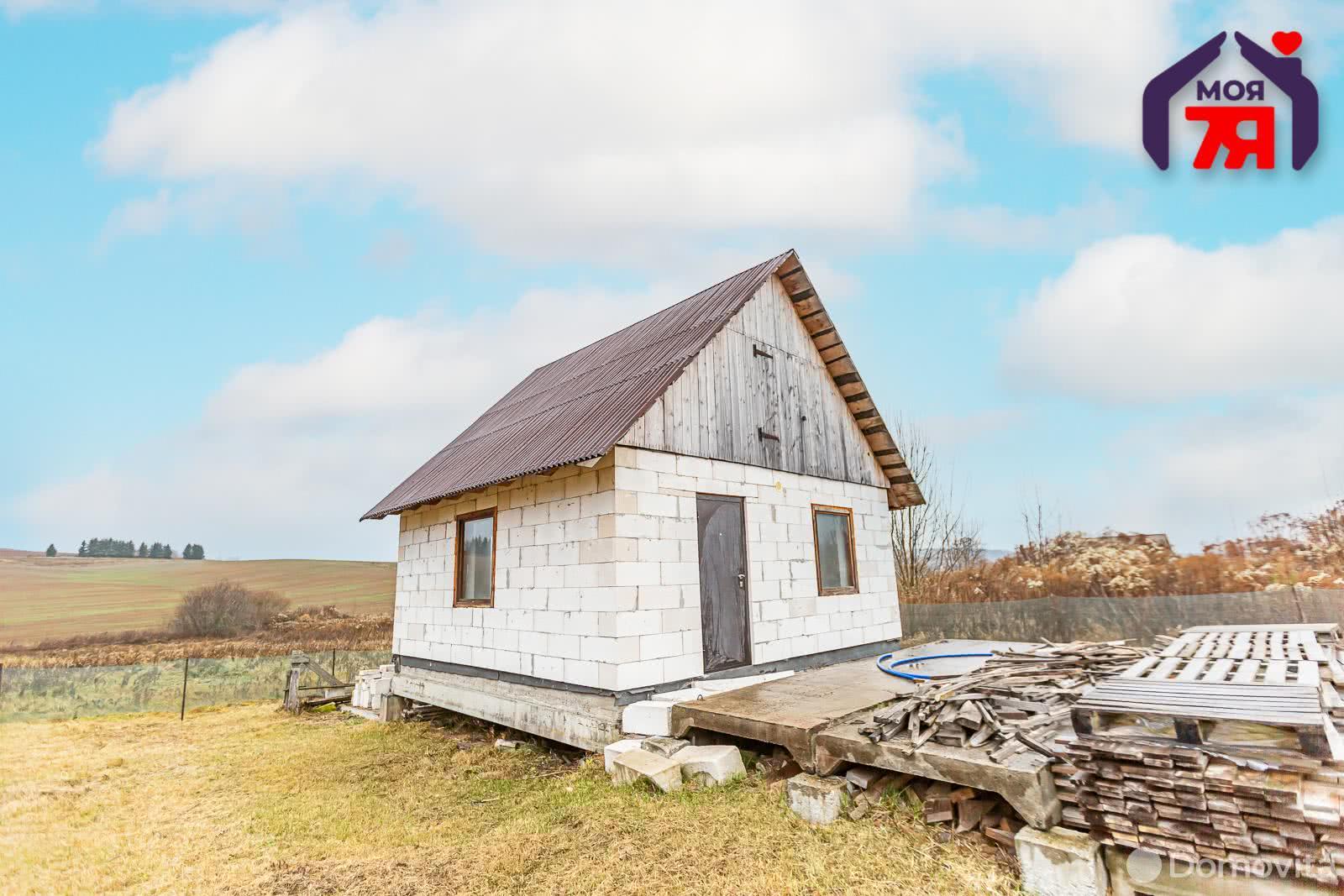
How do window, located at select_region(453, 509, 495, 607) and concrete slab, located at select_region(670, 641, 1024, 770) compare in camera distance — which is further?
window, located at select_region(453, 509, 495, 607)

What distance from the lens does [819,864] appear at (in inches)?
166

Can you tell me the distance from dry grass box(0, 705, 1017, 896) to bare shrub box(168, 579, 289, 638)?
58.3ft

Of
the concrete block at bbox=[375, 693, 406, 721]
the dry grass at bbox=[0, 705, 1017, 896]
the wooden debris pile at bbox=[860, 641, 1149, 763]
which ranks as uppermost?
the wooden debris pile at bbox=[860, 641, 1149, 763]

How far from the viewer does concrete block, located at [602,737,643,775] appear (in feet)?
21.0

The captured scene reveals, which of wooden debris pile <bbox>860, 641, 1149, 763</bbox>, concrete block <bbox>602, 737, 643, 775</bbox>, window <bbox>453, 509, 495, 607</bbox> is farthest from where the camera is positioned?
window <bbox>453, 509, 495, 607</bbox>

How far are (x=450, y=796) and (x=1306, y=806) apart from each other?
6867 mm

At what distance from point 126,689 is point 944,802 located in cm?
1663

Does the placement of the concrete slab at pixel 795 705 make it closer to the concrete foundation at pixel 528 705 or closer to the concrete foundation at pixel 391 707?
the concrete foundation at pixel 528 705

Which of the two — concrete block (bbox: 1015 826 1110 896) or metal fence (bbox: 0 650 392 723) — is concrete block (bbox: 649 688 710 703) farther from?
metal fence (bbox: 0 650 392 723)

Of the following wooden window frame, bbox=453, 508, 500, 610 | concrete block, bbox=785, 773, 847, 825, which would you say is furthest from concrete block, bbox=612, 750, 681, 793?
wooden window frame, bbox=453, 508, 500, 610

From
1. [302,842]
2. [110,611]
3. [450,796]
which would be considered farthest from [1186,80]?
[110,611]

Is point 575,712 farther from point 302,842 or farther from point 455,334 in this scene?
point 455,334

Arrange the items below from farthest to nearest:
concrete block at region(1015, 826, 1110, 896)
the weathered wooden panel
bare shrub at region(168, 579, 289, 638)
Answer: bare shrub at region(168, 579, 289, 638) < the weathered wooden panel < concrete block at region(1015, 826, 1110, 896)

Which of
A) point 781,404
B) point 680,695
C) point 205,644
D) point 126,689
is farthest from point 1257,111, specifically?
point 205,644
